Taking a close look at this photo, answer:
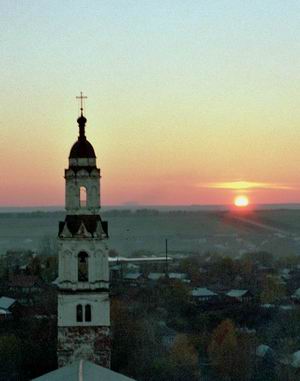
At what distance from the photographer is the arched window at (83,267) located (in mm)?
20547

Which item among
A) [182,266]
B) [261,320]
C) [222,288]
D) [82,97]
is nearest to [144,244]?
[182,266]

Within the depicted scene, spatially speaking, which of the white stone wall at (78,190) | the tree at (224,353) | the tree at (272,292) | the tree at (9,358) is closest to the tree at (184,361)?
the tree at (224,353)

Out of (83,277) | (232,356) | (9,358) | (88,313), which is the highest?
(83,277)

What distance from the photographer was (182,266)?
94.7 metres

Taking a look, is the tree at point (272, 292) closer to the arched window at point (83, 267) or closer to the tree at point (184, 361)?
the tree at point (184, 361)

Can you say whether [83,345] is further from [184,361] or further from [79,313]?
[184,361]

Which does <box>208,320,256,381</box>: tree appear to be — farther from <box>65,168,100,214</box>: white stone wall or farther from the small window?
<box>65,168,100,214</box>: white stone wall

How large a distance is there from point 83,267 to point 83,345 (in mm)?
1904

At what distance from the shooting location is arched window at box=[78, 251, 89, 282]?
20.5 m

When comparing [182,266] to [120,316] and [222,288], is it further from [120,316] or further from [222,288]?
[120,316]

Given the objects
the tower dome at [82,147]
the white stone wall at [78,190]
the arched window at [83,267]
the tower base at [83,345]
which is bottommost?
the tower base at [83,345]

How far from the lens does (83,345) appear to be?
66.6 feet

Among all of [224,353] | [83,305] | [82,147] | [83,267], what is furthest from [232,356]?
[82,147]

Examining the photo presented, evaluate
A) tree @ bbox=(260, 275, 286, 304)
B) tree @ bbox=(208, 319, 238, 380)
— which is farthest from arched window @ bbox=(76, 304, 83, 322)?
tree @ bbox=(260, 275, 286, 304)
